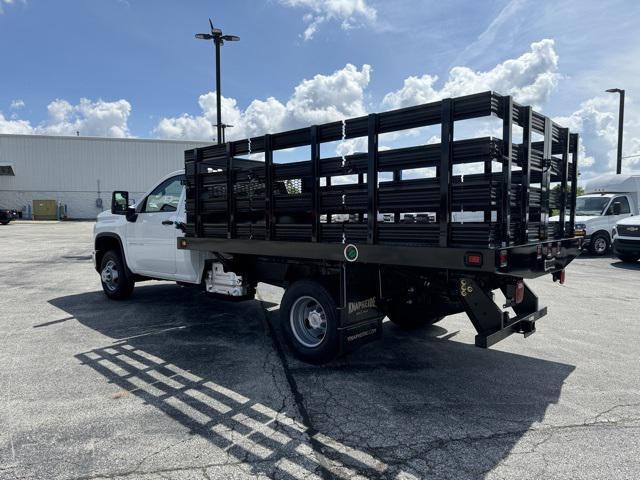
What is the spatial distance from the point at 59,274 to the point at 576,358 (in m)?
10.8

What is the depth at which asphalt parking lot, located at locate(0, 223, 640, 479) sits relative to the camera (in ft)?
9.55

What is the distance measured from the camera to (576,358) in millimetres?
4992

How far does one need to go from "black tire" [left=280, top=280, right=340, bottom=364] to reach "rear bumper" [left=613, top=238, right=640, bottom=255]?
37.9 feet

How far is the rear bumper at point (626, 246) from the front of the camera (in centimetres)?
1249

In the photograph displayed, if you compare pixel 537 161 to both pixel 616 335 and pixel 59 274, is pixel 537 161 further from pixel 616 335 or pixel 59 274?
pixel 59 274

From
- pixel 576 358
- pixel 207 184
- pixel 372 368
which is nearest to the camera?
pixel 372 368

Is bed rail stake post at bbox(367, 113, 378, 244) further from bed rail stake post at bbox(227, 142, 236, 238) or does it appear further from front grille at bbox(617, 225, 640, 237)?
front grille at bbox(617, 225, 640, 237)

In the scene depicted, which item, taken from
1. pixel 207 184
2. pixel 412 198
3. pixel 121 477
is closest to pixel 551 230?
pixel 412 198

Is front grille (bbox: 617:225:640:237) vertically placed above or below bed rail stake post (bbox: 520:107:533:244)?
below

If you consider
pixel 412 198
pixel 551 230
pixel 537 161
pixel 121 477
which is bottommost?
pixel 121 477

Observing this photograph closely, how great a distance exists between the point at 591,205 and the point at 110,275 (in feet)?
49.0

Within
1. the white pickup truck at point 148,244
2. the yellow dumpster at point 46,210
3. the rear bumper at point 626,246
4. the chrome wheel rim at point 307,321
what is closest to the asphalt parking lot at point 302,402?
the chrome wheel rim at point 307,321

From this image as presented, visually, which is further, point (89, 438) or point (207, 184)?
point (207, 184)

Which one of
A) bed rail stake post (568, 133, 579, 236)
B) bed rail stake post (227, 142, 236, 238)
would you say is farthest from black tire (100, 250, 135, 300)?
bed rail stake post (568, 133, 579, 236)
